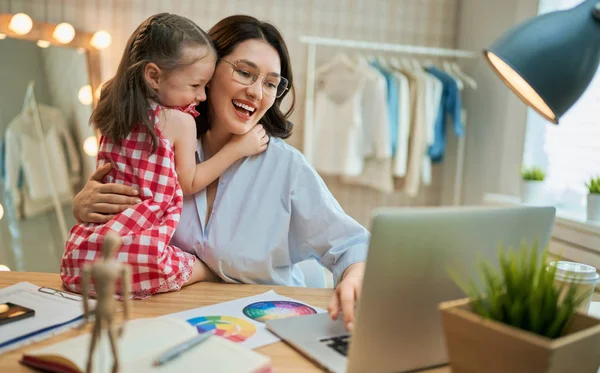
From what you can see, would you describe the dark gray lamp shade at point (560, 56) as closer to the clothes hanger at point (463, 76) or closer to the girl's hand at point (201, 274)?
the girl's hand at point (201, 274)

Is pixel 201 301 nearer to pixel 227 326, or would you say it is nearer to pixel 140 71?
pixel 227 326

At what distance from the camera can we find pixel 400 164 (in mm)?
3516


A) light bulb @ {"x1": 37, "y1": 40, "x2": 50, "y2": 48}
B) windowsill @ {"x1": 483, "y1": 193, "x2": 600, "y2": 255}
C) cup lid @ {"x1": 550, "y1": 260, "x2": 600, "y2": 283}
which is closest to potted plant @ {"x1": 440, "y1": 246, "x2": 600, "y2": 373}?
cup lid @ {"x1": 550, "y1": 260, "x2": 600, "y2": 283}

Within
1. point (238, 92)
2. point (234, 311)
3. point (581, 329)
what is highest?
point (238, 92)

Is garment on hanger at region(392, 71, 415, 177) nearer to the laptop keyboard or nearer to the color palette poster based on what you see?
the color palette poster

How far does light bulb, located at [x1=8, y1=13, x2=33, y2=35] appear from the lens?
310 centimetres

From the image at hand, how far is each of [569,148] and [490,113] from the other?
71 cm

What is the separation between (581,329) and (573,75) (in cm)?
41

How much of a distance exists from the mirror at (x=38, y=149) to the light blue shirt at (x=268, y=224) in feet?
5.71

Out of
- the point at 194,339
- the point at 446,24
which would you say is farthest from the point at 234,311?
the point at 446,24

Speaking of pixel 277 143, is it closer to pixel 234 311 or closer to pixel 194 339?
pixel 234 311

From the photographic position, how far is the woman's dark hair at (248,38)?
5.38 feet

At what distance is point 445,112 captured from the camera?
12.1 ft

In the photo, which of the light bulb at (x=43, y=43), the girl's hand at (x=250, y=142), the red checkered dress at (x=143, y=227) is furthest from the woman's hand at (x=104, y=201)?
the light bulb at (x=43, y=43)
